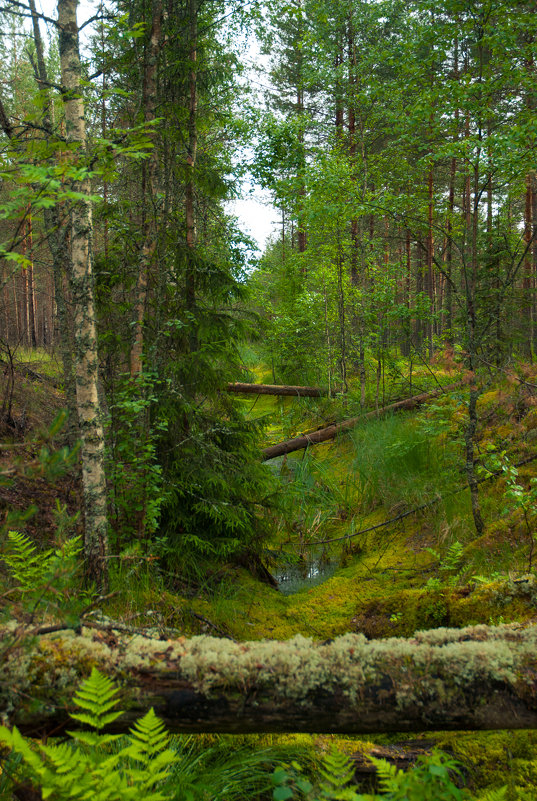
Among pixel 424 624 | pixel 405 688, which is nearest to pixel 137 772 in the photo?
pixel 405 688


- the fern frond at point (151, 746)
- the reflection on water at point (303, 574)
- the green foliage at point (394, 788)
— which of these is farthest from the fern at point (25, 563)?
the reflection on water at point (303, 574)

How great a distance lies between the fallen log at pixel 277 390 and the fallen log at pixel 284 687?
25.4 feet

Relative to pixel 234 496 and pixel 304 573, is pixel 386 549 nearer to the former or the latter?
pixel 304 573

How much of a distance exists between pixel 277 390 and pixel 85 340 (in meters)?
7.02

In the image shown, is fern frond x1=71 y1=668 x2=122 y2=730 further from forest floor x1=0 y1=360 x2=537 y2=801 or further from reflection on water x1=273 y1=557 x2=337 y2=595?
reflection on water x1=273 y1=557 x2=337 y2=595

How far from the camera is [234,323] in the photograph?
17.1 feet

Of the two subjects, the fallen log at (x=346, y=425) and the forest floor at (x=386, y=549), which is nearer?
the forest floor at (x=386, y=549)

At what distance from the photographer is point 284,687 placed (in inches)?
63.4

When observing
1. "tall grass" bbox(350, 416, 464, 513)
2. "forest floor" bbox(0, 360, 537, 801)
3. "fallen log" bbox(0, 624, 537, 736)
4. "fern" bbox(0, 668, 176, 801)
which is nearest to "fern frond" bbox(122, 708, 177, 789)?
"fern" bbox(0, 668, 176, 801)

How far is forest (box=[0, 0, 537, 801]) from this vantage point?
1.60 metres

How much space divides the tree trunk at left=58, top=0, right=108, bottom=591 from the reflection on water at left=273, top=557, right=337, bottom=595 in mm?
2576

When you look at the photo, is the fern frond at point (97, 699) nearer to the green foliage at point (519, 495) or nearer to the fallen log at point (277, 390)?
the green foliage at point (519, 495)

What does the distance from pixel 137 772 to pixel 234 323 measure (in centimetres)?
427

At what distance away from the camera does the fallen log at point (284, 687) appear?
1.57m
